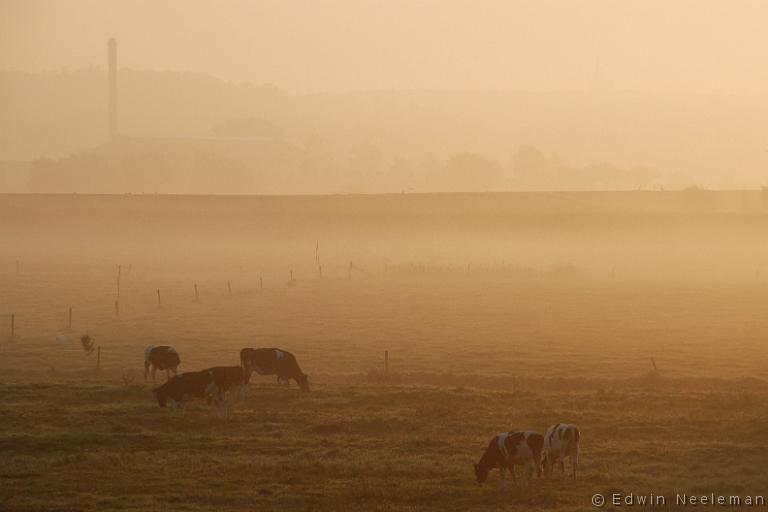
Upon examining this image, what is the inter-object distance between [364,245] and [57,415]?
8549cm

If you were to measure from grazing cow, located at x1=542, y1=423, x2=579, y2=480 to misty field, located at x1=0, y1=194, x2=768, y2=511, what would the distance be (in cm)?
66

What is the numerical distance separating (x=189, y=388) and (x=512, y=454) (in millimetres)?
10175

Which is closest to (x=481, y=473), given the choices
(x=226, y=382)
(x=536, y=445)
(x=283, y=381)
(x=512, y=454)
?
(x=512, y=454)

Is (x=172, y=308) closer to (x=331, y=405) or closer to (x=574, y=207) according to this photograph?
(x=331, y=405)

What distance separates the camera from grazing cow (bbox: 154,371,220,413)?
28.0m

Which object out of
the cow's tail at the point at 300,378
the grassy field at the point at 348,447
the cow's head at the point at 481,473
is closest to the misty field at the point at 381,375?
the grassy field at the point at 348,447

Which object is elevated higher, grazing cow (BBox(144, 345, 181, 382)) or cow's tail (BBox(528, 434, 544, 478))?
grazing cow (BBox(144, 345, 181, 382))

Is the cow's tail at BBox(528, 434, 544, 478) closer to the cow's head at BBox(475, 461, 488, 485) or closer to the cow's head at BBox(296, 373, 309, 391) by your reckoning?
the cow's head at BBox(475, 461, 488, 485)

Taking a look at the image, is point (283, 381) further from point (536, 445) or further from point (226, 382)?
point (536, 445)

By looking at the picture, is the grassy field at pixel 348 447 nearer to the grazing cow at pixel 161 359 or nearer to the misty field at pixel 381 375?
the misty field at pixel 381 375

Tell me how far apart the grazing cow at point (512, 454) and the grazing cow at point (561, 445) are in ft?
1.04

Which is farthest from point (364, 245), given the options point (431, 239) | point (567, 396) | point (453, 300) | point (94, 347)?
point (567, 396)

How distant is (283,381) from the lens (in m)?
34.0

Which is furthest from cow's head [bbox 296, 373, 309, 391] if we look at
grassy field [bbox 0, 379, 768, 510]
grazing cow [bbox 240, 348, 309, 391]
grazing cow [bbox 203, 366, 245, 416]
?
grazing cow [bbox 203, 366, 245, 416]
